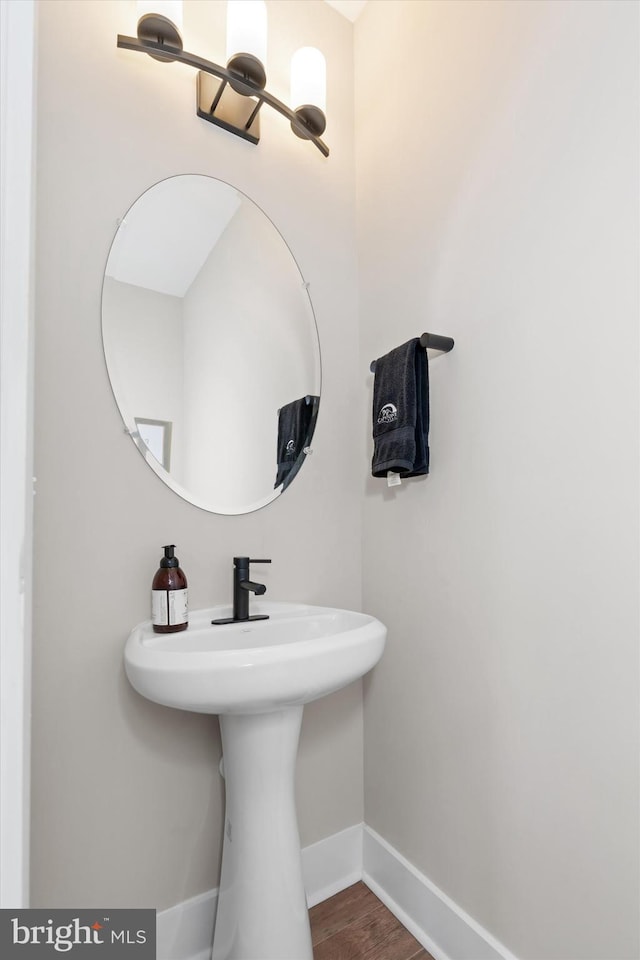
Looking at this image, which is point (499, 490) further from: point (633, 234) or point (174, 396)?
point (174, 396)

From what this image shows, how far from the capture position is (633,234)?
91cm

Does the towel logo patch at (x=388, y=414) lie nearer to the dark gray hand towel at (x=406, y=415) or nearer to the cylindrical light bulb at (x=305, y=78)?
the dark gray hand towel at (x=406, y=415)

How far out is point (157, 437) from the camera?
1.25 m

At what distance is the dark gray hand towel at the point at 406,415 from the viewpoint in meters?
1.30

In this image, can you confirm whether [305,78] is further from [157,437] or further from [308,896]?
[308,896]

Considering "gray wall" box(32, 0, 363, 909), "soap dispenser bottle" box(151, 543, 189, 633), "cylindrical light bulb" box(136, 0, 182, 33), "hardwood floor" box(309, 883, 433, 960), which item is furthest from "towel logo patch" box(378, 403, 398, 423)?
"hardwood floor" box(309, 883, 433, 960)

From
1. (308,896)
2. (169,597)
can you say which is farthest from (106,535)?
(308,896)

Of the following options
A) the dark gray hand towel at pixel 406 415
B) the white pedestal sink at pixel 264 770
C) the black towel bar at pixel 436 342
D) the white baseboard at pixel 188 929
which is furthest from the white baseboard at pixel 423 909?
the black towel bar at pixel 436 342

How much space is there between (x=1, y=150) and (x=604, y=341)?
0.96 meters

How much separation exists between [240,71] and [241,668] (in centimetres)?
140

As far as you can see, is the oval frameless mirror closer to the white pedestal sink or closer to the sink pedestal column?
the white pedestal sink

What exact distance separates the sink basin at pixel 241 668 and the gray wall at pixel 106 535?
16cm

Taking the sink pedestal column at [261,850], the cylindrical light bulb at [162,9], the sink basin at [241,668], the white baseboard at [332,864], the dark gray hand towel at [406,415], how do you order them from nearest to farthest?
the sink basin at [241,668], the sink pedestal column at [261,850], the cylindrical light bulb at [162,9], the dark gray hand towel at [406,415], the white baseboard at [332,864]

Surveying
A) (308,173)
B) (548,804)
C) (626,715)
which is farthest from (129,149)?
(548,804)
